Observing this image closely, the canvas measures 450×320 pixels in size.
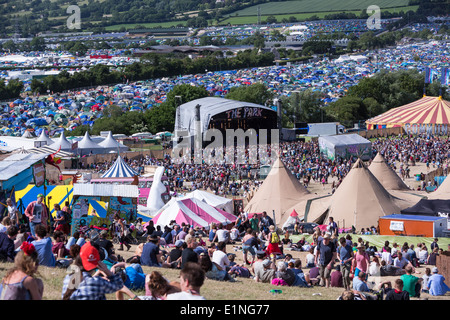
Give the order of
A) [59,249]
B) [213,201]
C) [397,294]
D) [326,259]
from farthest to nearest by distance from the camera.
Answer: [213,201]
[326,259]
[59,249]
[397,294]

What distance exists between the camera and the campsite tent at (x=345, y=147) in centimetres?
3269

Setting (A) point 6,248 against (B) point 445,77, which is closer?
(A) point 6,248

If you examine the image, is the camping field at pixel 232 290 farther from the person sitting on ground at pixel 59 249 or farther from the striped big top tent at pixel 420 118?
the striped big top tent at pixel 420 118

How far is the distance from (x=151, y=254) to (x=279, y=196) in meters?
9.91

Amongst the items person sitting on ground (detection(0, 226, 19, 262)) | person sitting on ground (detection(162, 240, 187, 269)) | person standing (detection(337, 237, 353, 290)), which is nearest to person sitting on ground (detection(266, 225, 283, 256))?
person standing (detection(337, 237, 353, 290))

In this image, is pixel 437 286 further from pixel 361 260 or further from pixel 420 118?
pixel 420 118

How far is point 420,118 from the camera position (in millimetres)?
42844

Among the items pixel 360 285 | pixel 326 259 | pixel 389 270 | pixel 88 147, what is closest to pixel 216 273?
pixel 326 259

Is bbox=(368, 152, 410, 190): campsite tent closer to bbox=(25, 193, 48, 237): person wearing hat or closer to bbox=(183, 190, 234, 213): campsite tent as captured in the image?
bbox=(183, 190, 234, 213): campsite tent

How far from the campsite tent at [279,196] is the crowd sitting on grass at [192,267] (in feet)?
19.2

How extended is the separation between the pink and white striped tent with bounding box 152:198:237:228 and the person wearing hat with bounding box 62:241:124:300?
8148 millimetres

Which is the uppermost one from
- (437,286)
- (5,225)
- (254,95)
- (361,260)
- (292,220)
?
(254,95)

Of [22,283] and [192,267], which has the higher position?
[192,267]
